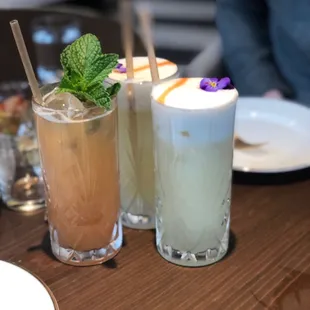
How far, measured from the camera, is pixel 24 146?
40.4 inches

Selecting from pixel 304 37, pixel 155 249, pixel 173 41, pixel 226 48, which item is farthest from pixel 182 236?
Result: pixel 173 41

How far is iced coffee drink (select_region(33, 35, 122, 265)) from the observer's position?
0.77m

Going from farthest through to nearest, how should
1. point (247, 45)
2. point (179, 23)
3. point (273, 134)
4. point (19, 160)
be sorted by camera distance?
point (179, 23), point (247, 45), point (273, 134), point (19, 160)

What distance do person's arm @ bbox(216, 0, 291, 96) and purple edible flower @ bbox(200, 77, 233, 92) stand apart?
0.99 m

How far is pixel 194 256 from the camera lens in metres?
0.83

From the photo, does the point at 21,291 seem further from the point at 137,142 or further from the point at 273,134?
the point at 273,134

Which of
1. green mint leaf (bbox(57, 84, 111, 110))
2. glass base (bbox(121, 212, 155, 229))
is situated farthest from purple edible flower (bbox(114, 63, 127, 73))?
glass base (bbox(121, 212, 155, 229))

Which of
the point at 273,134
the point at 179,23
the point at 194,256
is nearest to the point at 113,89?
the point at 194,256

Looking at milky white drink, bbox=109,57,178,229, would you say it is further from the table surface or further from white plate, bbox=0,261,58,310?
white plate, bbox=0,261,58,310

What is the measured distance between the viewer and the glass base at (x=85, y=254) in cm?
84

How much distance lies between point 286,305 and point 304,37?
39.9 inches

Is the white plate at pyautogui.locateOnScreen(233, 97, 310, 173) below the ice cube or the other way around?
below

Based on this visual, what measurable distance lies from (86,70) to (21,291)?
29 centimetres

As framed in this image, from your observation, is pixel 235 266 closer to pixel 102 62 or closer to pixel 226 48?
pixel 102 62
